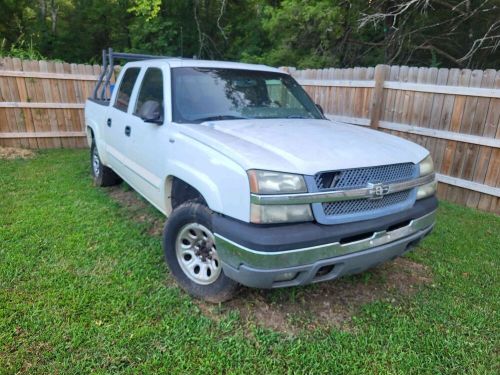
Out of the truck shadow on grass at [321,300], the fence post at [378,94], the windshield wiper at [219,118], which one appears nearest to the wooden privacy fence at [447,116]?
the fence post at [378,94]

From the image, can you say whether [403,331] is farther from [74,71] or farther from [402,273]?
[74,71]

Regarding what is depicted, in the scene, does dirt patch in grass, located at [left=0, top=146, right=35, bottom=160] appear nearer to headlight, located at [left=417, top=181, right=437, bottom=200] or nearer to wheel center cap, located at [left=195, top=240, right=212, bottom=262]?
wheel center cap, located at [left=195, top=240, right=212, bottom=262]

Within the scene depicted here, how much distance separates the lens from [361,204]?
2.56 m

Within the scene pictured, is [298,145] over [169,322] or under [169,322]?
over

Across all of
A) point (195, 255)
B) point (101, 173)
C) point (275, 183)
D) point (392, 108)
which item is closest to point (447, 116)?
point (392, 108)

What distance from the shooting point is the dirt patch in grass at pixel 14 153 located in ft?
25.1

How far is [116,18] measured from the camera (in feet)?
59.3

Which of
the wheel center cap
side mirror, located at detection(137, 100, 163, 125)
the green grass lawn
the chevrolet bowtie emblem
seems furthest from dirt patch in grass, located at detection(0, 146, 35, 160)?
the chevrolet bowtie emblem

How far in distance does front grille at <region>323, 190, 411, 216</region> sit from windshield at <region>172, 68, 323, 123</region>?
4.58 ft

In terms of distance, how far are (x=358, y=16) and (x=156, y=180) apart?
33.2ft

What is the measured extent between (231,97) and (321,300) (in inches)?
81.0

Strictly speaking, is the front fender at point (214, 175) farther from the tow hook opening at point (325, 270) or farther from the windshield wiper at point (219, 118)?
the tow hook opening at point (325, 270)

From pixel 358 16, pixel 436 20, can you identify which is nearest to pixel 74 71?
pixel 358 16

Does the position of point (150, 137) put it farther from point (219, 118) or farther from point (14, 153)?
point (14, 153)
